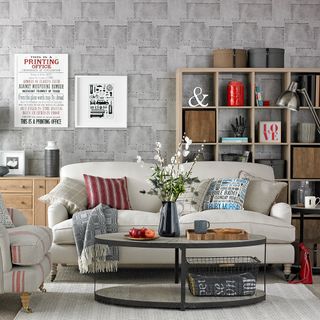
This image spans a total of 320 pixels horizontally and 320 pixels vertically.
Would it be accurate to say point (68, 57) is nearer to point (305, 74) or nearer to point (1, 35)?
point (1, 35)

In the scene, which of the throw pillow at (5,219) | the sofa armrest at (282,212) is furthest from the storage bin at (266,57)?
the throw pillow at (5,219)

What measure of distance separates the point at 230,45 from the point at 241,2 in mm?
456

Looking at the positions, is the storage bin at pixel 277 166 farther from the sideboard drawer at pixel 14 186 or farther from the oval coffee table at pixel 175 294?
the oval coffee table at pixel 175 294

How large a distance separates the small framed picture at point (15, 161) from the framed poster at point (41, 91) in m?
0.31

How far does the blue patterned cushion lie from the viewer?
23.6 feet

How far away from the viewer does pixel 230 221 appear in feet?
22.1

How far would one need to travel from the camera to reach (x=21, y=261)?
219 inches

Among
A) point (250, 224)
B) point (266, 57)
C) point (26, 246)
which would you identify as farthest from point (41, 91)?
point (26, 246)

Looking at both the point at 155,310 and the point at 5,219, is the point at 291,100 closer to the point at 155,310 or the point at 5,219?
the point at 155,310

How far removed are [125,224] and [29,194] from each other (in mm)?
1802

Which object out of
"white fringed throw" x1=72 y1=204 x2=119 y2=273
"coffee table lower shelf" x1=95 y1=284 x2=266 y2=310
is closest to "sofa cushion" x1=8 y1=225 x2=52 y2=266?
"coffee table lower shelf" x1=95 y1=284 x2=266 y2=310

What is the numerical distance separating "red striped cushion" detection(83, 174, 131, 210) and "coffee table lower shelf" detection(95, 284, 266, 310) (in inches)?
44.6

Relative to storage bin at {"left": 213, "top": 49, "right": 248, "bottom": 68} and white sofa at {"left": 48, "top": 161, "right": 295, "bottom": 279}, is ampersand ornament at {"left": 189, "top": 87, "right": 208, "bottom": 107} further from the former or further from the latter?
white sofa at {"left": 48, "top": 161, "right": 295, "bottom": 279}

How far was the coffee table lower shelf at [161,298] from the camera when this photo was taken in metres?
5.69
